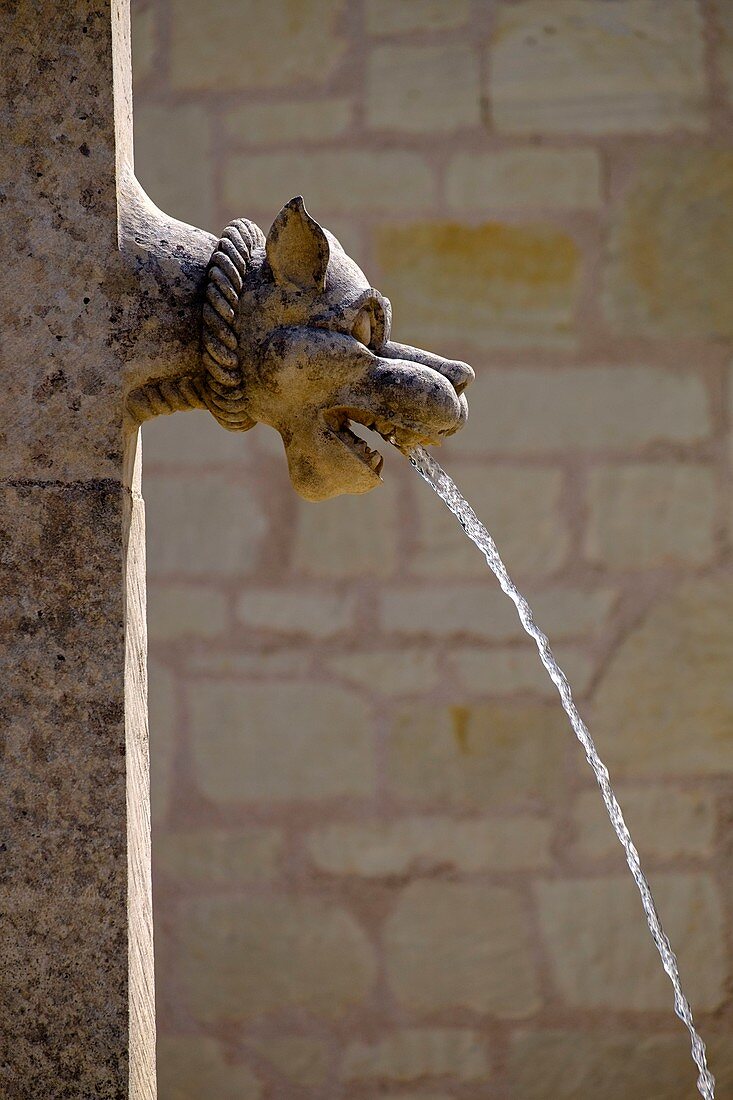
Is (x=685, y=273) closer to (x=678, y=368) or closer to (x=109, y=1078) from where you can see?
(x=678, y=368)

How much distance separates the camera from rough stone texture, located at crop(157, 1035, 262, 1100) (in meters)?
2.24

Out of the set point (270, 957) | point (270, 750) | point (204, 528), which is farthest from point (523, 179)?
point (270, 957)

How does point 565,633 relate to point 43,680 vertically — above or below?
above

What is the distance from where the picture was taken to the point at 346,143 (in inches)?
91.1

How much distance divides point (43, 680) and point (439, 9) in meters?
1.81

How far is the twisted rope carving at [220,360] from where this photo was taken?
977 mm

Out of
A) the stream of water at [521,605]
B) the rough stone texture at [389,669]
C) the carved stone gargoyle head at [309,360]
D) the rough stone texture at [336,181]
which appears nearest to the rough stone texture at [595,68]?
the rough stone texture at [336,181]

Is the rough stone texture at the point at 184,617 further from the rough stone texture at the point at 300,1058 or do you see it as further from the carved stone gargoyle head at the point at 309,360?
the carved stone gargoyle head at the point at 309,360

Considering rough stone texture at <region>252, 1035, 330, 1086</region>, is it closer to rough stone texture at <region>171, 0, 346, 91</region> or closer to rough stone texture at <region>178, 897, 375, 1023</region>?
rough stone texture at <region>178, 897, 375, 1023</region>

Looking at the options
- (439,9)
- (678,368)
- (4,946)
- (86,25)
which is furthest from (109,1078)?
(439,9)

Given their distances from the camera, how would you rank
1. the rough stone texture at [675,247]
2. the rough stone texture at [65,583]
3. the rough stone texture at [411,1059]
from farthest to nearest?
the rough stone texture at [675,247]
the rough stone texture at [411,1059]
the rough stone texture at [65,583]

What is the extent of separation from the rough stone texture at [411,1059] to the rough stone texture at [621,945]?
230mm

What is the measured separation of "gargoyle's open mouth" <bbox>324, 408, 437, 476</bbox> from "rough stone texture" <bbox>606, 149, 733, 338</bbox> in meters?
1.42

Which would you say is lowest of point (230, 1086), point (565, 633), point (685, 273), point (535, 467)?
point (230, 1086)
